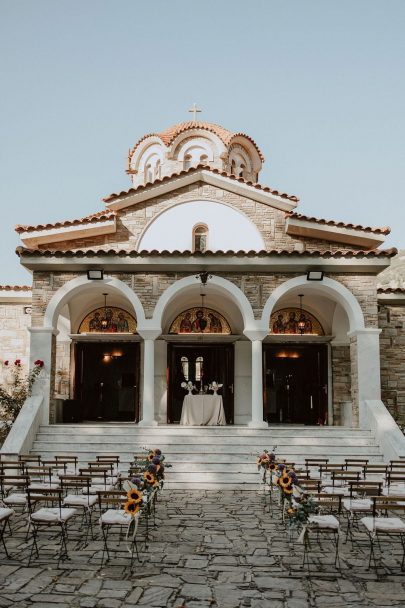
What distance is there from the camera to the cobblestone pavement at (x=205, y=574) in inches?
235

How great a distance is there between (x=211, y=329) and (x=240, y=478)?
21.9 feet

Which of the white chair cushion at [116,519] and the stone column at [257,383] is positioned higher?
the stone column at [257,383]

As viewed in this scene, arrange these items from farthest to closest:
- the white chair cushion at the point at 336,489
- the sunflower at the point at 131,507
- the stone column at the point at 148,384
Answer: the stone column at the point at 148,384 → the white chair cushion at the point at 336,489 → the sunflower at the point at 131,507

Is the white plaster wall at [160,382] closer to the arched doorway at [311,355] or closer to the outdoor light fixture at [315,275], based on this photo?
the arched doorway at [311,355]

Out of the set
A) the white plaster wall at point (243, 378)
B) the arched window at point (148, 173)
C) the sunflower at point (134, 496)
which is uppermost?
the arched window at point (148, 173)

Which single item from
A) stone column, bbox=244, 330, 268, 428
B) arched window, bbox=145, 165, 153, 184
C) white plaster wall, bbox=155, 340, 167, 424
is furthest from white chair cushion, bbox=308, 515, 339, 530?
arched window, bbox=145, 165, 153, 184

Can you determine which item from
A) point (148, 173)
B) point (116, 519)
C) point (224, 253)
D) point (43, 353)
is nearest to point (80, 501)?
point (116, 519)

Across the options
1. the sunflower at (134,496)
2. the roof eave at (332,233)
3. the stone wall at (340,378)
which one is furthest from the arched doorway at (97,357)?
the sunflower at (134,496)

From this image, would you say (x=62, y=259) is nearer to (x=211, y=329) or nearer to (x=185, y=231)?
(x=185, y=231)

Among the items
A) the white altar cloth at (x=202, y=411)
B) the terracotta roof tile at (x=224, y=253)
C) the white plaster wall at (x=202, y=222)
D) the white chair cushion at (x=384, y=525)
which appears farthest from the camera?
the white plaster wall at (x=202, y=222)

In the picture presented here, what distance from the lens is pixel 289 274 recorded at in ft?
51.8

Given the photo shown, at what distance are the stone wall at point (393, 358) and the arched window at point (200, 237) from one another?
554 centimetres

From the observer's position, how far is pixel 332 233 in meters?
17.7

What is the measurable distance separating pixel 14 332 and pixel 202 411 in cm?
661
